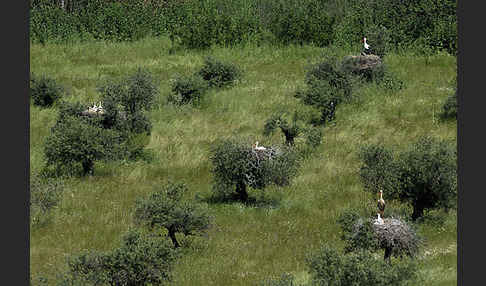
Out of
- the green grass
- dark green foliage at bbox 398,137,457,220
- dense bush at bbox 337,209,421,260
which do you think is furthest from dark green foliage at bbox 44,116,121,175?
dense bush at bbox 337,209,421,260

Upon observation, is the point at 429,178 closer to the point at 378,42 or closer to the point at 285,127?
the point at 285,127

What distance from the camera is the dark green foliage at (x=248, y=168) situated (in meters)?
28.3

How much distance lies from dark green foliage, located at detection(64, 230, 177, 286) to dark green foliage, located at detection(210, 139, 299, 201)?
889 cm

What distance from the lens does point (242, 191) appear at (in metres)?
29.1

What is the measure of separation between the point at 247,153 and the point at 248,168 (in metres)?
0.58

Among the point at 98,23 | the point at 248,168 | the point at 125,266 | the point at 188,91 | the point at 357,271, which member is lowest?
the point at 98,23

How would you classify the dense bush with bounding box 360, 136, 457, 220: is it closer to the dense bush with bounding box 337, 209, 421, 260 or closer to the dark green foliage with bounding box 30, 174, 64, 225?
the dense bush with bounding box 337, 209, 421, 260

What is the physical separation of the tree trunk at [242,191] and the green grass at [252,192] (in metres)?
0.78

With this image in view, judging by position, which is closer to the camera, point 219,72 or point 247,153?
point 247,153

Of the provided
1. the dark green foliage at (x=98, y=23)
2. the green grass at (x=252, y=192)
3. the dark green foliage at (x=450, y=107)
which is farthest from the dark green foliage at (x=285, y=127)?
the dark green foliage at (x=98, y=23)

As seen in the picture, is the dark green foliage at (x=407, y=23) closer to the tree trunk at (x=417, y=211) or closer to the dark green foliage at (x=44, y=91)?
the dark green foliage at (x=44, y=91)

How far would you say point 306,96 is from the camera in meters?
40.0

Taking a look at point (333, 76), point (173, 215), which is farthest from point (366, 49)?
point (173, 215)

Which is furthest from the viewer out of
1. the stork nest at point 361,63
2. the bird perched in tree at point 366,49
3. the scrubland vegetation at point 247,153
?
the bird perched in tree at point 366,49
